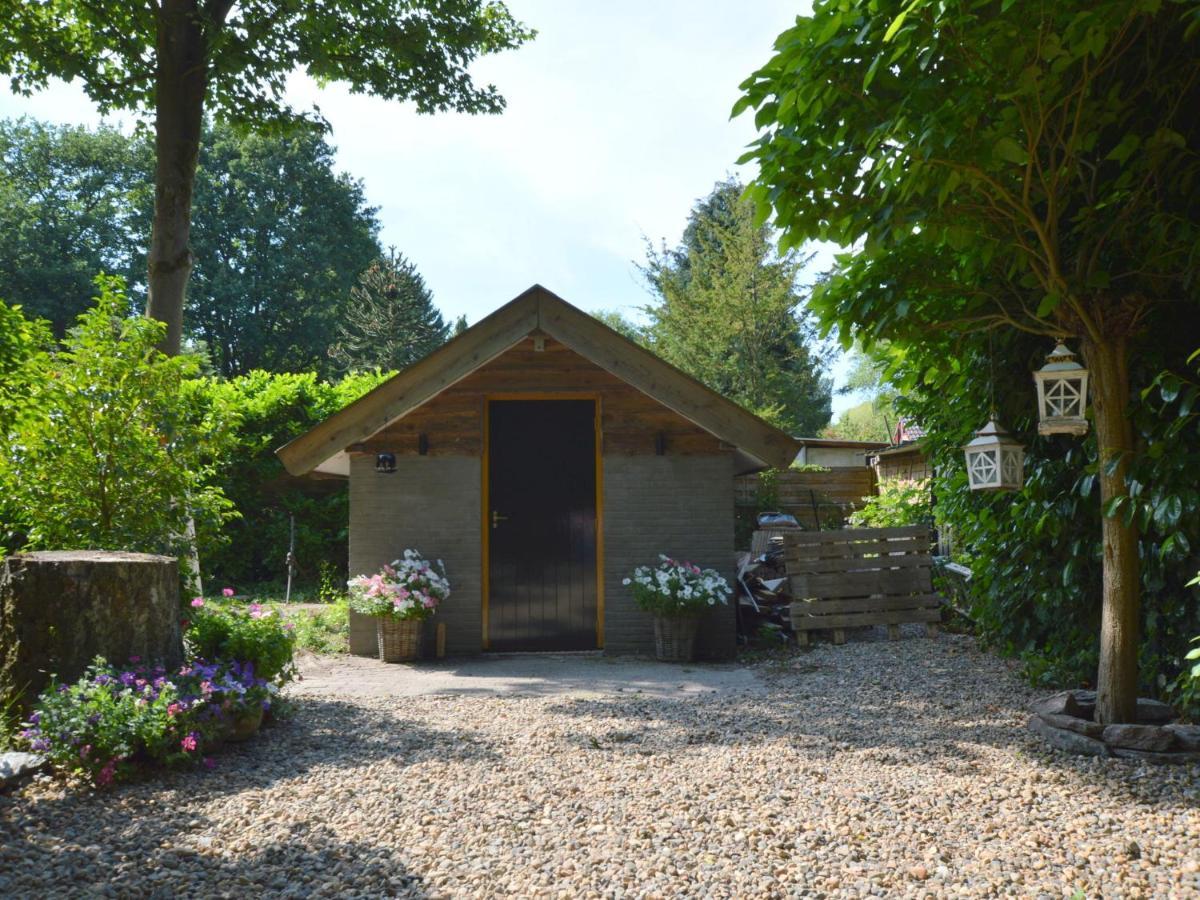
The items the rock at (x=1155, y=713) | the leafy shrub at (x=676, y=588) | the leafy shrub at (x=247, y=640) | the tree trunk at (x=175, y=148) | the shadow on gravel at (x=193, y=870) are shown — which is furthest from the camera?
the tree trunk at (x=175, y=148)

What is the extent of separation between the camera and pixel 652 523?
827 cm

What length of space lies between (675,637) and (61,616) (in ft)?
16.2

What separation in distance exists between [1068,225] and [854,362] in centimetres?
4037

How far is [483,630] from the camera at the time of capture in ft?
27.1

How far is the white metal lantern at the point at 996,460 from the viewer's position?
4.95 metres

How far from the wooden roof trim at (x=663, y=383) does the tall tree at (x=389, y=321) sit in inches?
854

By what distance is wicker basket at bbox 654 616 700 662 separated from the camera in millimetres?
7805

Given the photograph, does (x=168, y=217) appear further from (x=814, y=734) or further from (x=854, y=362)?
(x=854, y=362)

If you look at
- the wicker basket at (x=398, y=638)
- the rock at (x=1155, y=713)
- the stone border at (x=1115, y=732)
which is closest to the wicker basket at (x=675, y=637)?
the wicker basket at (x=398, y=638)

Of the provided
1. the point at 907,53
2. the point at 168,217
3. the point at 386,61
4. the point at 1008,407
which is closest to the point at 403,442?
the point at 168,217

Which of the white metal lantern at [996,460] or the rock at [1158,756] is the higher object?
the white metal lantern at [996,460]

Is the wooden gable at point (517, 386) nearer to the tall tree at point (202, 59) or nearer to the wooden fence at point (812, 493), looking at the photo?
the tall tree at point (202, 59)

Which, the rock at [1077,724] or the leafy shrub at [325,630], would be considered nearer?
the rock at [1077,724]

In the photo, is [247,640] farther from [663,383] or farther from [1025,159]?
[1025,159]
